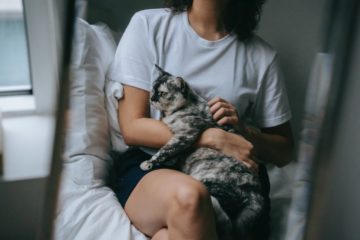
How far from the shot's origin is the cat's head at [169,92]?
0.80 metres

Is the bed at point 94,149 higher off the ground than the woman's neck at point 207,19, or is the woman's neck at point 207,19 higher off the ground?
the woman's neck at point 207,19

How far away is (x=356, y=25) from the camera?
38cm

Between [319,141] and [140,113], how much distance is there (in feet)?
1.50

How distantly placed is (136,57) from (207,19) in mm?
164

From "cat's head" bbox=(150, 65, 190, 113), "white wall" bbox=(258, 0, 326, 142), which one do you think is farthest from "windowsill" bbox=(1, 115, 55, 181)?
"white wall" bbox=(258, 0, 326, 142)

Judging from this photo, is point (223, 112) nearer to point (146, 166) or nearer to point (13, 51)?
point (146, 166)

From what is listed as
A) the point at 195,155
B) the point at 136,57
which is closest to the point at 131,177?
the point at 195,155

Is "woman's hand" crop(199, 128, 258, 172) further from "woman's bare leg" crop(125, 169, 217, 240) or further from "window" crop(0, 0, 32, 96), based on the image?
"window" crop(0, 0, 32, 96)

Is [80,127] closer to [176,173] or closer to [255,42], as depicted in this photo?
[176,173]

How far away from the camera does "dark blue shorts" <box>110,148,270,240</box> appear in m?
0.83

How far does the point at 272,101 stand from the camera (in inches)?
34.8

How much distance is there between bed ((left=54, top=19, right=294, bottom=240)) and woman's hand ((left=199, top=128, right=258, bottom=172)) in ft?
0.30

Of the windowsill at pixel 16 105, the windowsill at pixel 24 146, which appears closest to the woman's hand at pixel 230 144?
the windowsill at pixel 24 146

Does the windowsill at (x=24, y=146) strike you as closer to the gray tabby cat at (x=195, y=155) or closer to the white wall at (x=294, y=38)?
the gray tabby cat at (x=195, y=155)
